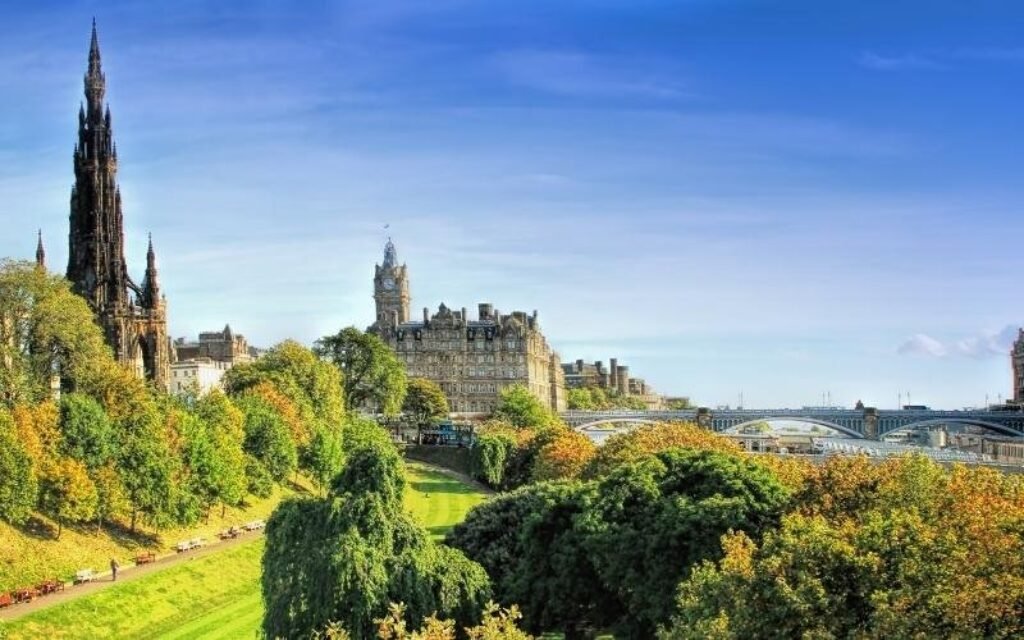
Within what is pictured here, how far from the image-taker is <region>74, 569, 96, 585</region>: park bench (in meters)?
58.5

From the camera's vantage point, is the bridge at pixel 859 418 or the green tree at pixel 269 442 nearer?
the green tree at pixel 269 442

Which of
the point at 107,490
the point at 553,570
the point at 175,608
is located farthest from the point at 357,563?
the point at 107,490

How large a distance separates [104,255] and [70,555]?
4529 cm

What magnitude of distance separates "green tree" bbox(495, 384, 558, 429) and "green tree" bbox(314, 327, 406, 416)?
17.8m

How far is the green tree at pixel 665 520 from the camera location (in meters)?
43.9

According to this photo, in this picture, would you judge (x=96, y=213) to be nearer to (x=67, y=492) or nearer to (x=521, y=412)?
(x=67, y=492)

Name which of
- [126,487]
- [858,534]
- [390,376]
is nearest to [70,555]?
[126,487]

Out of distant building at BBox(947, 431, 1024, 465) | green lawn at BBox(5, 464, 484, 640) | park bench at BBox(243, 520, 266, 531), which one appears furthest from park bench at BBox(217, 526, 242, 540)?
distant building at BBox(947, 431, 1024, 465)

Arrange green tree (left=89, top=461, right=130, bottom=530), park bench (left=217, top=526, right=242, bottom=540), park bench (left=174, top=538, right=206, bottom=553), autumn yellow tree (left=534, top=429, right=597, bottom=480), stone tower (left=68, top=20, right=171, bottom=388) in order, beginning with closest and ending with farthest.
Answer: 1. green tree (left=89, top=461, right=130, bottom=530)
2. park bench (left=174, top=538, right=206, bottom=553)
3. park bench (left=217, top=526, right=242, bottom=540)
4. autumn yellow tree (left=534, top=429, right=597, bottom=480)
5. stone tower (left=68, top=20, right=171, bottom=388)

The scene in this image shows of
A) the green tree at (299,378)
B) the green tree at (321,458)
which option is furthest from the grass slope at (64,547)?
the green tree at (299,378)

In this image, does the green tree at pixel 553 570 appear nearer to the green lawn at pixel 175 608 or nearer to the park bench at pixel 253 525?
the green lawn at pixel 175 608

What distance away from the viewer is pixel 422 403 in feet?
557

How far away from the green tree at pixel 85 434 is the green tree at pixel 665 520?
1257 inches

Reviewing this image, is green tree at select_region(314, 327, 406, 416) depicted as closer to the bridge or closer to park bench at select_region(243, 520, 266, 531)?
the bridge
